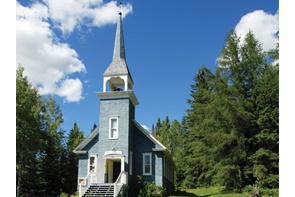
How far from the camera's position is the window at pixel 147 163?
21.4 meters

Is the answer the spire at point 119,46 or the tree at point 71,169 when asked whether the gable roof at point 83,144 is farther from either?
the tree at point 71,169

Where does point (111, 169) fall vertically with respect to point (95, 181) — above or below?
above

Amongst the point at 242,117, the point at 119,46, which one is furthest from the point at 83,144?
the point at 242,117

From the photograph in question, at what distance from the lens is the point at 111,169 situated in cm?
2203

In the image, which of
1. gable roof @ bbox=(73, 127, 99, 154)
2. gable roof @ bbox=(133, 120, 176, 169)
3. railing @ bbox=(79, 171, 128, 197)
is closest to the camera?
railing @ bbox=(79, 171, 128, 197)

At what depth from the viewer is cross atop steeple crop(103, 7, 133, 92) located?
22.0 metres

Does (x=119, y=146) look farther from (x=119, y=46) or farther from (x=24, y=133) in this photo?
(x=24, y=133)

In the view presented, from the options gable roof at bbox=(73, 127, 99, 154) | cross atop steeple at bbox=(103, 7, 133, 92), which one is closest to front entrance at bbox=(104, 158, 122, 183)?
gable roof at bbox=(73, 127, 99, 154)

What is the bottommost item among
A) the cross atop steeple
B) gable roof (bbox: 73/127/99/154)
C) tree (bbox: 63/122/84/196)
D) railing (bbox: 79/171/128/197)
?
tree (bbox: 63/122/84/196)

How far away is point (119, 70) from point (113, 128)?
4.26m

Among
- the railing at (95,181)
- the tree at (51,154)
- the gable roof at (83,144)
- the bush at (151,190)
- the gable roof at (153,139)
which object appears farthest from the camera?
the tree at (51,154)

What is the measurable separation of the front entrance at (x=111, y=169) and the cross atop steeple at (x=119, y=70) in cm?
517

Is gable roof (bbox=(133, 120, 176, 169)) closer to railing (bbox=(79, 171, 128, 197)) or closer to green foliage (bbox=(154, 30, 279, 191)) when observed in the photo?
railing (bbox=(79, 171, 128, 197))

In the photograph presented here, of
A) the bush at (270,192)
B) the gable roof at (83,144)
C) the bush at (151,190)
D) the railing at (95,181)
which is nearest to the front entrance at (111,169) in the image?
the railing at (95,181)
